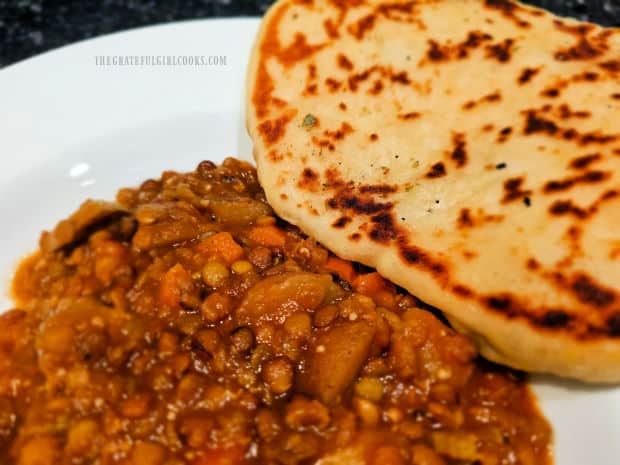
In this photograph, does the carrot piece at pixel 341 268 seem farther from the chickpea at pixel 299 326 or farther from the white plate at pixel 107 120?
the white plate at pixel 107 120

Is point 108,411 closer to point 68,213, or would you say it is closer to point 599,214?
point 68,213

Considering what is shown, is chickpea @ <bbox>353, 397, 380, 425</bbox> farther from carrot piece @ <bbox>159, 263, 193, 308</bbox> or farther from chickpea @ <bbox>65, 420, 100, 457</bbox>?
chickpea @ <bbox>65, 420, 100, 457</bbox>

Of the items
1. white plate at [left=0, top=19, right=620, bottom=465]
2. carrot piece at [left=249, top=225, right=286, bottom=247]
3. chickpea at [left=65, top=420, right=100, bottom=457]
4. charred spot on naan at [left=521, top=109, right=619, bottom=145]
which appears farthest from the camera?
white plate at [left=0, top=19, right=620, bottom=465]

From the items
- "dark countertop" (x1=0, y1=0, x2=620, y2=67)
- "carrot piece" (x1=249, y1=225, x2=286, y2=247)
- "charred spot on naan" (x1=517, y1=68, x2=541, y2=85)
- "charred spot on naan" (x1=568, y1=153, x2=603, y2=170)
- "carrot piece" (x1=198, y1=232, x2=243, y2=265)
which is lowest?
"carrot piece" (x1=249, y1=225, x2=286, y2=247)

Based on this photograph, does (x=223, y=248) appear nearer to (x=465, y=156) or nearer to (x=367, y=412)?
(x=367, y=412)

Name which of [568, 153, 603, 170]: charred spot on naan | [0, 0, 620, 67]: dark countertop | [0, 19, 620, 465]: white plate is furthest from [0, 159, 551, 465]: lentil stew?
[0, 0, 620, 67]: dark countertop

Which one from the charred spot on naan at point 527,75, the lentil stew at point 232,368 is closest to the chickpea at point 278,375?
the lentil stew at point 232,368
